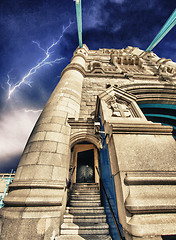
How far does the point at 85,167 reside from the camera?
1035 cm

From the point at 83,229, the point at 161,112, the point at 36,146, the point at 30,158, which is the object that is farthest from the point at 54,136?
the point at 161,112

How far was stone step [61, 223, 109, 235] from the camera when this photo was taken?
2586mm

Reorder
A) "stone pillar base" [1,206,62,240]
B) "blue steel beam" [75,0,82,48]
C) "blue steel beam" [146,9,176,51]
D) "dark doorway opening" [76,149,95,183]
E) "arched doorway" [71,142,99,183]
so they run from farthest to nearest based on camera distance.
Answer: "blue steel beam" [75,0,82,48] < "blue steel beam" [146,9,176,51] < "dark doorway opening" [76,149,95,183] < "arched doorway" [71,142,99,183] < "stone pillar base" [1,206,62,240]

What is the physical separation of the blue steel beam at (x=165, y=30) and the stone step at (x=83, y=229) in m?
27.4

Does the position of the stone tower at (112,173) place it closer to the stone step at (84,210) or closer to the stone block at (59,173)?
the stone block at (59,173)

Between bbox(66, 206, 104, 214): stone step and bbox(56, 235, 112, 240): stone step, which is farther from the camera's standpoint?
bbox(66, 206, 104, 214): stone step

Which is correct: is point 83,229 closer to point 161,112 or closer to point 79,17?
point 161,112

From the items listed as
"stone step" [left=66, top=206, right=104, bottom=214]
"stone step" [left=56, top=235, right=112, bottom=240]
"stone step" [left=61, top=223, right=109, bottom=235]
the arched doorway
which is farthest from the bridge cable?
"stone step" [left=56, top=235, right=112, bottom=240]

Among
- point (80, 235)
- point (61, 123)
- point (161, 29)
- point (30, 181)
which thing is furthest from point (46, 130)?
point (161, 29)

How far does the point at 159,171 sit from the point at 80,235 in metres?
2.69

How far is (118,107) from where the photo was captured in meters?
3.95

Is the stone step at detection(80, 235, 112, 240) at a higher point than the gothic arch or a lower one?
lower

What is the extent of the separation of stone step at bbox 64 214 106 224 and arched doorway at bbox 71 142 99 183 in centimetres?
613

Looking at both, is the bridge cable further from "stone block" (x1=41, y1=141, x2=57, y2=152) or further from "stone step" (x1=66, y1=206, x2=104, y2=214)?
"stone step" (x1=66, y1=206, x2=104, y2=214)
